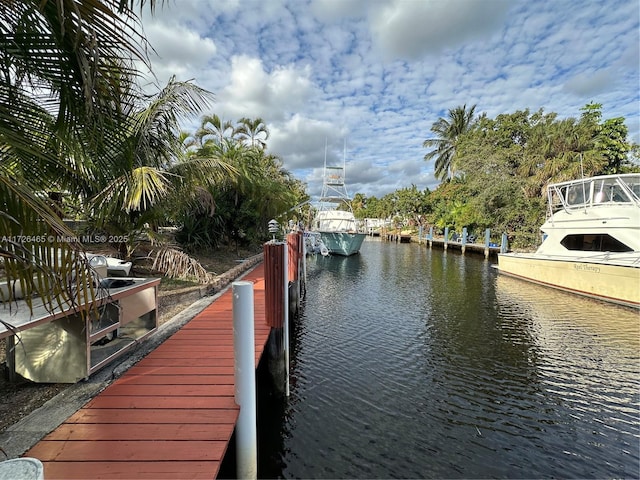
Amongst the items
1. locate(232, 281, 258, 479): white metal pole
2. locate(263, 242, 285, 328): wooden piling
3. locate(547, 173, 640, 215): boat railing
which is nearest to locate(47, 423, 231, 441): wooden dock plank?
locate(232, 281, 258, 479): white metal pole

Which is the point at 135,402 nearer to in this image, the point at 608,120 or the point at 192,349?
the point at 192,349

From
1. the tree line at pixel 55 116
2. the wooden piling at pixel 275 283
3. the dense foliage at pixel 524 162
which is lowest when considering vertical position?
the wooden piling at pixel 275 283

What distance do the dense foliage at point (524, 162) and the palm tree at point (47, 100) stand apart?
55.8 ft

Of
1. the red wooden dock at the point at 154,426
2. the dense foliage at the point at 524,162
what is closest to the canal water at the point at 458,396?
the red wooden dock at the point at 154,426

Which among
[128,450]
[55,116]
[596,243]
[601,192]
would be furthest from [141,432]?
[601,192]

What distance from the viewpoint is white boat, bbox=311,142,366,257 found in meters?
22.6

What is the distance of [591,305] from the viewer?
31.9 ft

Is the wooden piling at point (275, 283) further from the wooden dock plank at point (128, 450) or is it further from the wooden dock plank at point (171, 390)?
the wooden dock plank at point (128, 450)

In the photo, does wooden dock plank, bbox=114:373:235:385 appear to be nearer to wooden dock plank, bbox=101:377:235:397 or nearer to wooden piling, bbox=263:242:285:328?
wooden dock plank, bbox=101:377:235:397

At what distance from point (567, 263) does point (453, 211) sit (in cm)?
1892

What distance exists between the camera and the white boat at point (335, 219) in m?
22.6

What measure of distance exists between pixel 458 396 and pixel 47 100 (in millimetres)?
5655

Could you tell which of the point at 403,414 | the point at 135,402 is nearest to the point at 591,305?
the point at 403,414

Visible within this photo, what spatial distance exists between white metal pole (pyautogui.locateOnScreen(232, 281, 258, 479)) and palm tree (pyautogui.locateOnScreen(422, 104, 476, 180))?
4156 centimetres
